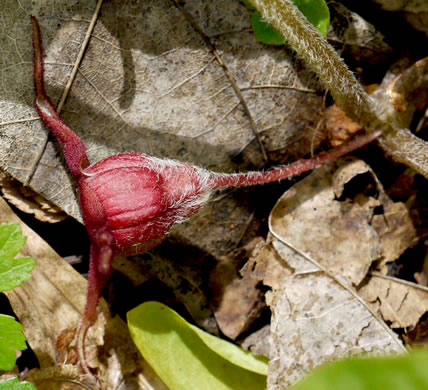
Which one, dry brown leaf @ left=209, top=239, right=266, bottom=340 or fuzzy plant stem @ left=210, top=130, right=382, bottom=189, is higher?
fuzzy plant stem @ left=210, top=130, right=382, bottom=189

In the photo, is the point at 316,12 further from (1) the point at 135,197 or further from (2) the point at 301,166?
(1) the point at 135,197

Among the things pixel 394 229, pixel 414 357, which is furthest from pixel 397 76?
pixel 414 357

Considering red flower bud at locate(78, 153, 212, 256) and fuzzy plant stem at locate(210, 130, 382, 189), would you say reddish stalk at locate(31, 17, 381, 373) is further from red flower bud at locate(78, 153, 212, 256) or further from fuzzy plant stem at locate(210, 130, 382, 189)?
fuzzy plant stem at locate(210, 130, 382, 189)

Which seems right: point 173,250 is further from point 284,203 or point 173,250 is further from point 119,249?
point 284,203

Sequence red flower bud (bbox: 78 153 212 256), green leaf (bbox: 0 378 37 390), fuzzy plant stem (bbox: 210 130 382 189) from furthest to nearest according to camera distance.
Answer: fuzzy plant stem (bbox: 210 130 382 189) → red flower bud (bbox: 78 153 212 256) → green leaf (bbox: 0 378 37 390)

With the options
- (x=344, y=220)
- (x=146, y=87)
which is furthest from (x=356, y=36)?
(x=146, y=87)

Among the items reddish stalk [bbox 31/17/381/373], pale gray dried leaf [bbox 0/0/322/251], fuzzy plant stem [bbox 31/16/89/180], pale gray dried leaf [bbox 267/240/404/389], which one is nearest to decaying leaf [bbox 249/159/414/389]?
pale gray dried leaf [bbox 267/240/404/389]

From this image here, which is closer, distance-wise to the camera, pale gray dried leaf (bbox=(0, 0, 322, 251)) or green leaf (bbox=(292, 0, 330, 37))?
pale gray dried leaf (bbox=(0, 0, 322, 251))
